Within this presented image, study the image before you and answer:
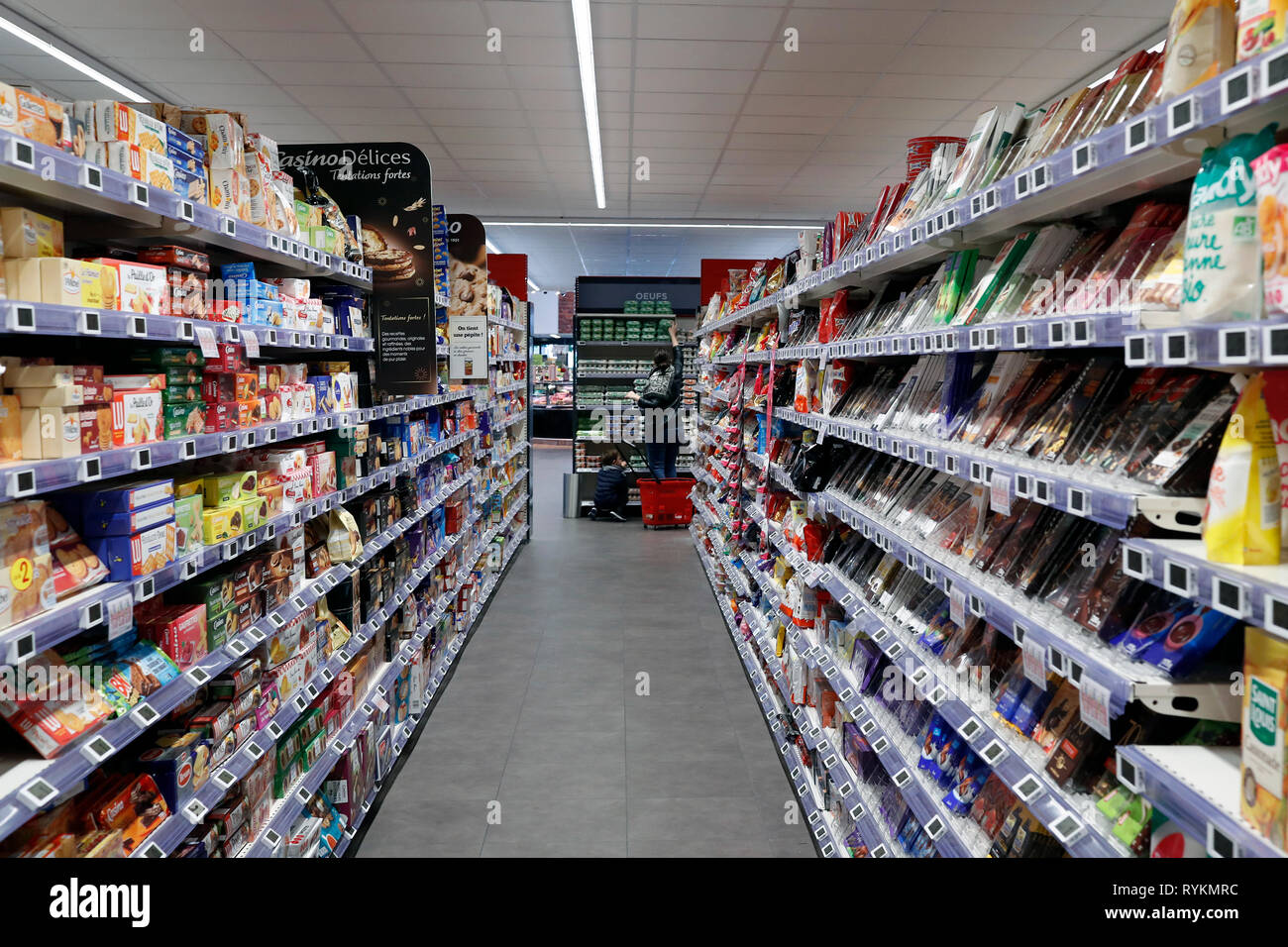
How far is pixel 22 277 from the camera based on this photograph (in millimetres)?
1921

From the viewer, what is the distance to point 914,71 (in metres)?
7.25

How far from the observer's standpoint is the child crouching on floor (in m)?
12.2

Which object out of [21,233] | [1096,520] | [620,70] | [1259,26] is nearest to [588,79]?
[620,70]

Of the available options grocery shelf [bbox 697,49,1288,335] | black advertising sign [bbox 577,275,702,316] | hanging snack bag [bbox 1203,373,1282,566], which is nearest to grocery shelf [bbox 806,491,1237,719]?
hanging snack bag [bbox 1203,373,1282,566]

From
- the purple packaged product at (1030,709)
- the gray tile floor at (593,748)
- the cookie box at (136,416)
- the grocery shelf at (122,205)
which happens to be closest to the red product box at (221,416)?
the cookie box at (136,416)

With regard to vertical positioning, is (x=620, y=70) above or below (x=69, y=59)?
below

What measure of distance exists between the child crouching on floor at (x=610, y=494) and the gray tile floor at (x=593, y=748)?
164 inches

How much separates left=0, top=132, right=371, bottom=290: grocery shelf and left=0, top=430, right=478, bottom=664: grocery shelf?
89 centimetres

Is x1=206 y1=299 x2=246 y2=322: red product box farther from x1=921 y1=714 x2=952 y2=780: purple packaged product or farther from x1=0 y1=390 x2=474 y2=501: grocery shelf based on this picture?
x1=921 y1=714 x2=952 y2=780: purple packaged product

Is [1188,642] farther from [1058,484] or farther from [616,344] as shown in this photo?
[616,344]

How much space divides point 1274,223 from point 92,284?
2306mm
